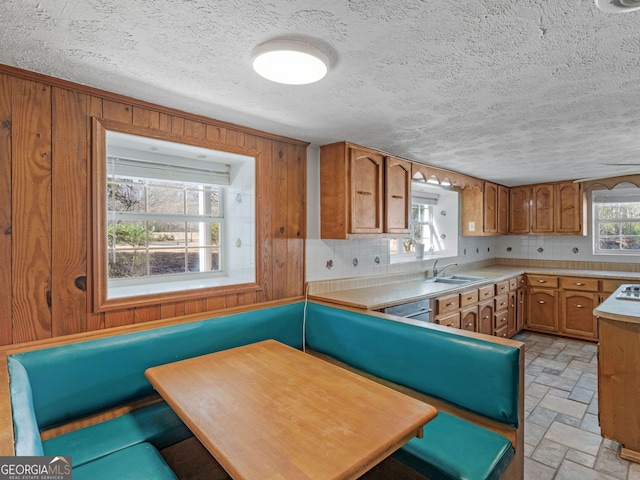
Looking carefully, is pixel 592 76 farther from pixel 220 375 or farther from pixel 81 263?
pixel 81 263

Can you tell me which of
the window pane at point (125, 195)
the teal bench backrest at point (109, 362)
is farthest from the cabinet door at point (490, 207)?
the window pane at point (125, 195)

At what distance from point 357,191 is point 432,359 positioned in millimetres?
1471

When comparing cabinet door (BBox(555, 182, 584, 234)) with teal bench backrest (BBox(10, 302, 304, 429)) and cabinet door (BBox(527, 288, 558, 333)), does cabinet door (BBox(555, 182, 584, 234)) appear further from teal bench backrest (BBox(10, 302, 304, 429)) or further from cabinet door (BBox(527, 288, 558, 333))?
teal bench backrest (BBox(10, 302, 304, 429))

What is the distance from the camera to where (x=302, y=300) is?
279cm

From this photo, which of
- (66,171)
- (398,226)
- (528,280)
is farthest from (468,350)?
(528,280)

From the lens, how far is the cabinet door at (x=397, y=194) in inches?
122

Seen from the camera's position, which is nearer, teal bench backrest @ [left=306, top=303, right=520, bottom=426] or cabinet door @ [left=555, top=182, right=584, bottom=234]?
teal bench backrest @ [left=306, top=303, right=520, bottom=426]

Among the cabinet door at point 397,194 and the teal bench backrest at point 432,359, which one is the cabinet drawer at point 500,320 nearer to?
the cabinet door at point 397,194

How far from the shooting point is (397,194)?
322 centimetres

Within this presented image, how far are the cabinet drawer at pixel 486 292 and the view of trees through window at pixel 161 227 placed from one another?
2.71 m

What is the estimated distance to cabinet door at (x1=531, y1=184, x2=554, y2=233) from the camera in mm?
4777

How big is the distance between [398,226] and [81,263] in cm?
245

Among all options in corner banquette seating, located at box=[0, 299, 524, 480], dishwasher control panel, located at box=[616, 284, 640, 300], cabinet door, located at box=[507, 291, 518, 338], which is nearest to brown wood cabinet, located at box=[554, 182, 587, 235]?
cabinet door, located at box=[507, 291, 518, 338]

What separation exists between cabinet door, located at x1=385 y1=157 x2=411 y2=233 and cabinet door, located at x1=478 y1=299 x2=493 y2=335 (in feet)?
4.25
